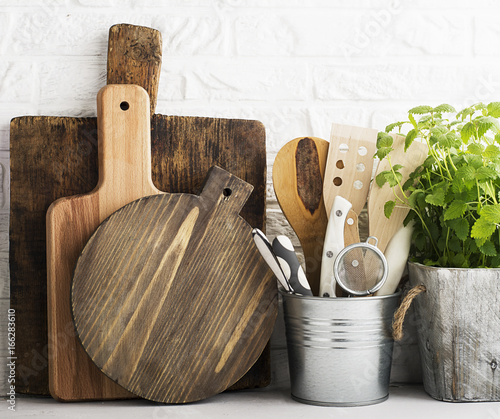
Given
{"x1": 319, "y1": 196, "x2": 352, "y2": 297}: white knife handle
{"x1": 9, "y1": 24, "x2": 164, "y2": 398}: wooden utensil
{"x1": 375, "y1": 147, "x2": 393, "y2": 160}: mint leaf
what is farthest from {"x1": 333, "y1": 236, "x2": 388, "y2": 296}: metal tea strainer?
{"x1": 9, "y1": 24, "x2": 164, "y2": 398}: wooden utensil

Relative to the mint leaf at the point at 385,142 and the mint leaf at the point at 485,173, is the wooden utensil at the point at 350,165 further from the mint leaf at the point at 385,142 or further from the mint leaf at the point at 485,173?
the mint leaf at the point at 485,173

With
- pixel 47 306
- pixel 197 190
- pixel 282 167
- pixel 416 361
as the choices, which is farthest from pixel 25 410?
pixel 416 361

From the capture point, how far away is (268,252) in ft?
2.29

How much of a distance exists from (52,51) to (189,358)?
1.84 ft

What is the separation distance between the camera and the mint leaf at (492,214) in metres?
0.67

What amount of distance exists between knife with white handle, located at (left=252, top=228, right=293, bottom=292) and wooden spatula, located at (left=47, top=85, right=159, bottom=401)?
0.19 metres

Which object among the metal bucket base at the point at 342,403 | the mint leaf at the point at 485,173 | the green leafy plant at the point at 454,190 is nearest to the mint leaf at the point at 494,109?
the green leafy plant at the point at 454,190

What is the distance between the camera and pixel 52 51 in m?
0.86

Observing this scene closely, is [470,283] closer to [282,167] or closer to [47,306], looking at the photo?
[282,167]

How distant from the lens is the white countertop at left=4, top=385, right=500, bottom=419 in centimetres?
69

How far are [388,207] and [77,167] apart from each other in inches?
19.1

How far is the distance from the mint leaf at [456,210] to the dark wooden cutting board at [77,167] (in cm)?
29

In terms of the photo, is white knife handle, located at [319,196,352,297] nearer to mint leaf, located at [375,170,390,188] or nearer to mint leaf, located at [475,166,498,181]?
mint leaf, located at [375,170,390,188]

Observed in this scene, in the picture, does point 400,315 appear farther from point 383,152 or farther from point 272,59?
point 272,59
